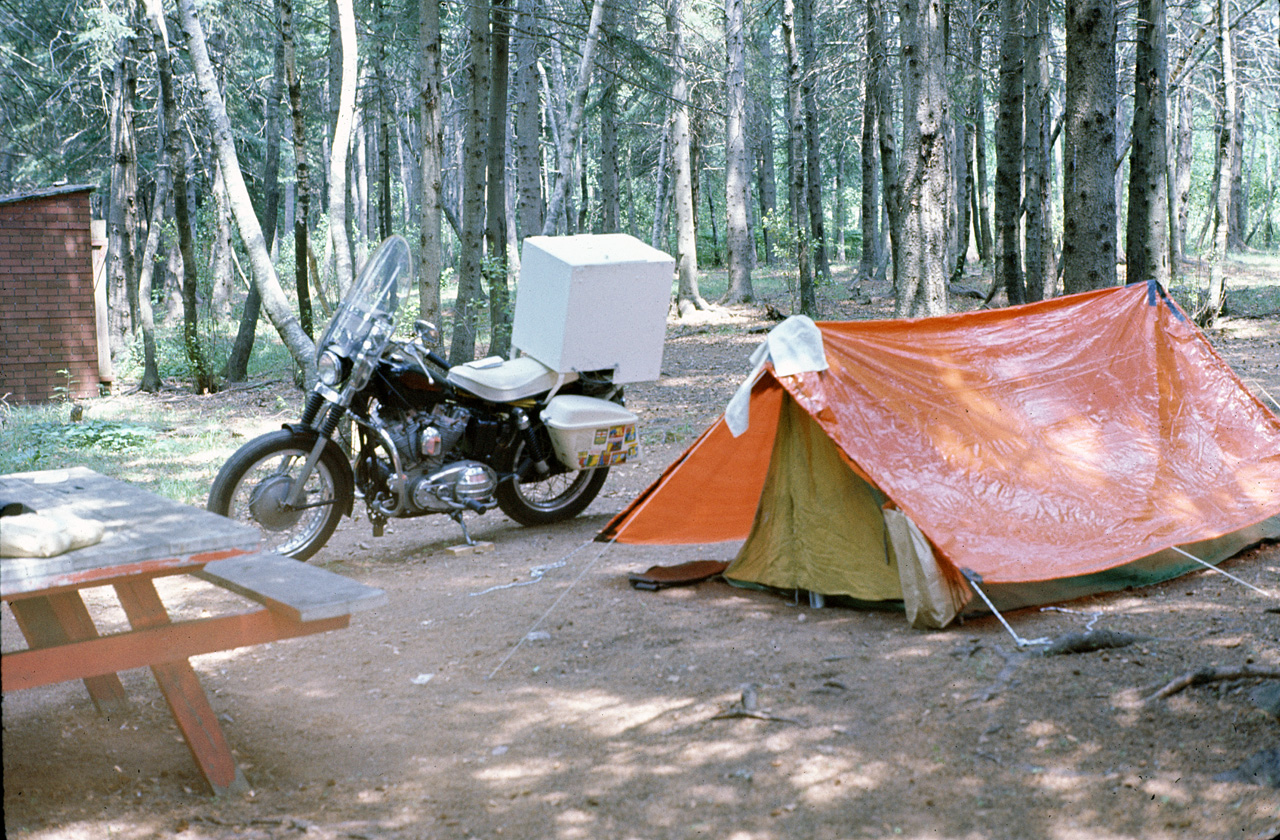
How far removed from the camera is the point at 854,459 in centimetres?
468

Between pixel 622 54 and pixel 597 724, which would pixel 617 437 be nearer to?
pixel 597 724

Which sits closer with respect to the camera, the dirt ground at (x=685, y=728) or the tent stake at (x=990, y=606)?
the dirt ground at (x=685, y=728)

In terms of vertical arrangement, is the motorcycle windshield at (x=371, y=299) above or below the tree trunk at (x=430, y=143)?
below

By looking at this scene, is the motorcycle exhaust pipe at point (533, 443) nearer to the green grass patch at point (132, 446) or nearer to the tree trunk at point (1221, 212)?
the green grass patch at point (132, 446)

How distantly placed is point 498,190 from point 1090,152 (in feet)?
26.3

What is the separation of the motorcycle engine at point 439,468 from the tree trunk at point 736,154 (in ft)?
42.2

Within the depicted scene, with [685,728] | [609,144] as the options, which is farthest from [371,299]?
[609,144]

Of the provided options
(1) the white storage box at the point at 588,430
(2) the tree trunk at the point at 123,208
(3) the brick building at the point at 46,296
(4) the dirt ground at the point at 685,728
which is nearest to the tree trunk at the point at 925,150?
(1) the white storage box at the point at 588,430

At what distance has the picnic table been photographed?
2.80 m

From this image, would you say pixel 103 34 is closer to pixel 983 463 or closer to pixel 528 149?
pixel 528 149

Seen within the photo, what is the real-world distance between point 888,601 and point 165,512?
2.99m

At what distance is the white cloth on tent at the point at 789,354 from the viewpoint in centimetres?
479

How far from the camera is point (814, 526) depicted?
500cm

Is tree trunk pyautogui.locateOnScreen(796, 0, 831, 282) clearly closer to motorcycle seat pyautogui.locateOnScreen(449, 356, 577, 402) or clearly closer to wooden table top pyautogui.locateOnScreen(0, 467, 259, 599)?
motorcycle seat pyautogui.locateOnScreen(449, 356, 577, 402)
